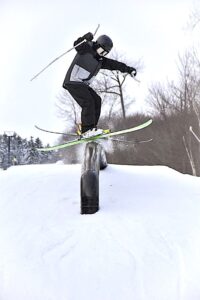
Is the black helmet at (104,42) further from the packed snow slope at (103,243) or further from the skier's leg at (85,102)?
the packed snow slope at (103,243)

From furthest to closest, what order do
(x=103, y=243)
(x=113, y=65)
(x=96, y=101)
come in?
(x=113, y=65) < (x=96, y=101) < (x=103, y=243)

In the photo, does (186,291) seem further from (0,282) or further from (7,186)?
(7,186)

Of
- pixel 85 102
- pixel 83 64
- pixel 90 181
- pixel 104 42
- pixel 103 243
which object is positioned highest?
pixel 104 42

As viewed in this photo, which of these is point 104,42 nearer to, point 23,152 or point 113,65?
point 113,65

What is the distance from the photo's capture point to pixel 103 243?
3.96 metres

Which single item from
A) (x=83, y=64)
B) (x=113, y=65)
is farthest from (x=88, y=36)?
(x=113, y=65)

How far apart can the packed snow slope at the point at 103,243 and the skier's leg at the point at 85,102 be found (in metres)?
1.10

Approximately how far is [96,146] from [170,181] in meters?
1.70

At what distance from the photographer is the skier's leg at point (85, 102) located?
5.57 m

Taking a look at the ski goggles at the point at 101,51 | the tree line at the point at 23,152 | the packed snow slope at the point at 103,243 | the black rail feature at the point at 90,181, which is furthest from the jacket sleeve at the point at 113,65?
the tree line at the point at 23,152

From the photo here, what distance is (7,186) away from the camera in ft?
20.7

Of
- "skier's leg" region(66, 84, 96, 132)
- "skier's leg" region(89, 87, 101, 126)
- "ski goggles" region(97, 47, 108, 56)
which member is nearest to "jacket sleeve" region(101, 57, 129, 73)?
"ski goggles" region(97, 47, 108, 56)

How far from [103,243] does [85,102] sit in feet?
7.99

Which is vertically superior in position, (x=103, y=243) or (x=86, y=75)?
(x=86, y=75)
